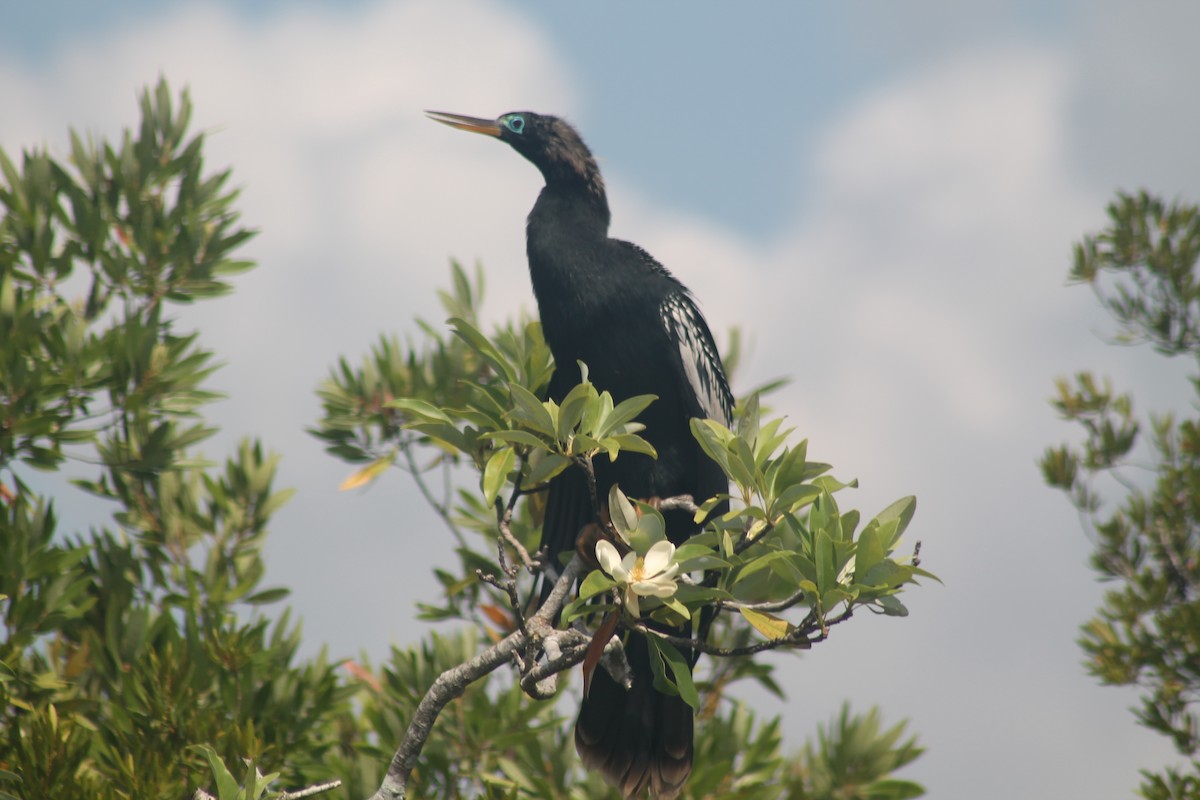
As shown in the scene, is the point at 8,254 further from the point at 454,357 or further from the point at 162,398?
the point at 454,357

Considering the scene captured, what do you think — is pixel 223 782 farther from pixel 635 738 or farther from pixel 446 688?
pixel 635 738

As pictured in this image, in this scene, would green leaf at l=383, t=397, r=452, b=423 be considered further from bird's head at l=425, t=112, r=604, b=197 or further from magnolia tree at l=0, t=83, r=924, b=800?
bird's head at l=425, t=112, r=604, b=197

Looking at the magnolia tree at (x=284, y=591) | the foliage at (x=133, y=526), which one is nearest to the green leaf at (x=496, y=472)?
the magnolia tree at (x=284, y=591)

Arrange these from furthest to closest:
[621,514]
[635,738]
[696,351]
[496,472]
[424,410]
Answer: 1. [696,351]
2. [635,738]
3. [424,410]
4. [496,472]
5. [621,514]

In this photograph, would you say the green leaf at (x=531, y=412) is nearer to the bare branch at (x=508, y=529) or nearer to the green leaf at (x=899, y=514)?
the bare branch at (x=508, y=529)

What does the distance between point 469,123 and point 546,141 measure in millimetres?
354

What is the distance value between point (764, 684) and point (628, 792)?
1.20 m

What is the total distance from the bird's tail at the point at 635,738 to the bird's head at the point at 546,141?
1.64 meters

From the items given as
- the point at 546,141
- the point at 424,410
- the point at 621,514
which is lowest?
the point at 621,514

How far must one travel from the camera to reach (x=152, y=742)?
10.6ft

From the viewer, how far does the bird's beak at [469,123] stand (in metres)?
3.90

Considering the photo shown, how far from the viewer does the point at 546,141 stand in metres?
3.76

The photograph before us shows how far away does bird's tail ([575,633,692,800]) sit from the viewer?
318cm

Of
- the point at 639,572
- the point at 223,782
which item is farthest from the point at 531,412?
the point at 223,782
